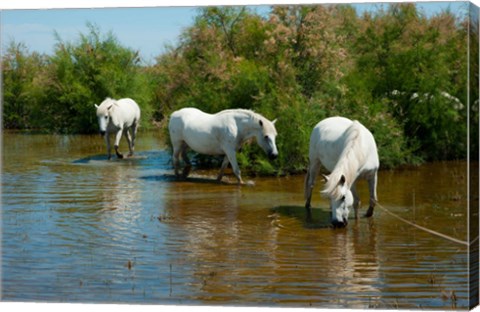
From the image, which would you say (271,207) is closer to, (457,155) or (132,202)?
(132,202)

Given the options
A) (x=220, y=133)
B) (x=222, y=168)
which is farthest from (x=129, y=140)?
(x=220, y=133)

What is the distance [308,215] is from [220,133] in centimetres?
227

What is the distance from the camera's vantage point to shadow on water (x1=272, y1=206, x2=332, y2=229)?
830 centimetres

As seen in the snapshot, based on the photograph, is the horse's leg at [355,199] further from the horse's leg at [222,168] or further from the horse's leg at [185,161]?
the horse's leg at [185,161]

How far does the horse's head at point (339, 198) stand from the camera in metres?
7.71

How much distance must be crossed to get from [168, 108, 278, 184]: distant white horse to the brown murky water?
41 centimetres

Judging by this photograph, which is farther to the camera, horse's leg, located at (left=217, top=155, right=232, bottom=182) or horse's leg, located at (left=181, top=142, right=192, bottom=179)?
horse's leg, located at (left=217, top=155, right=232, bottom=182)

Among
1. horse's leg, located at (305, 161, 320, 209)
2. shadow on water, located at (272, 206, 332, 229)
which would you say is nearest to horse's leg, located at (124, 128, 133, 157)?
shadow on water, located at (272, 206, 332, 229)

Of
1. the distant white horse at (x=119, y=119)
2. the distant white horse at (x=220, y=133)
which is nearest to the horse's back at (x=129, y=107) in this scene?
the distant white horse at (x=119, y=119)

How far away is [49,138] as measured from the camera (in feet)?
30.0

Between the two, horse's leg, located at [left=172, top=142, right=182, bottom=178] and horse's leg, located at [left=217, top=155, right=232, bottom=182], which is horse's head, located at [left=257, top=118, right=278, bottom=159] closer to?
horse's leg, located at [left=217, top=155, right=232, bottom=182]

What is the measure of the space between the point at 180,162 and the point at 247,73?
1.43m

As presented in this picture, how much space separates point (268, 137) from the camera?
32.9 ft

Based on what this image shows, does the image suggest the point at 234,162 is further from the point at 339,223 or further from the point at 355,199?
the point at 339,223
